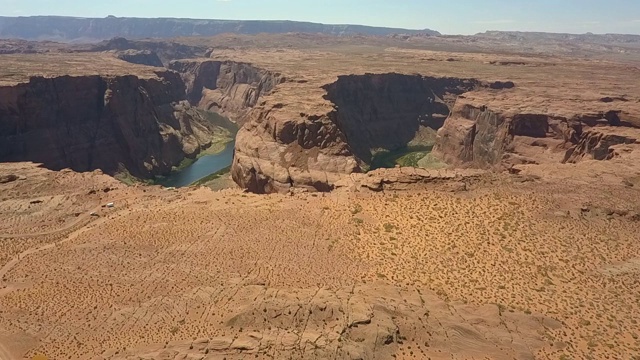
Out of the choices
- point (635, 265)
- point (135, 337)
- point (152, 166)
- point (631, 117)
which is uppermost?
point (631, 117)

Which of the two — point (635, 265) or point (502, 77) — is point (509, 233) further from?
point (502, 77)

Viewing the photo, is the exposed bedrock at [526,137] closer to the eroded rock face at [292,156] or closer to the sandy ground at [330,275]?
the sandy ground at [330,275]

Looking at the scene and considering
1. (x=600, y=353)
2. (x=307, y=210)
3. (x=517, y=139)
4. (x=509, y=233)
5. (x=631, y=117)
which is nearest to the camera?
(x=600, y=353)

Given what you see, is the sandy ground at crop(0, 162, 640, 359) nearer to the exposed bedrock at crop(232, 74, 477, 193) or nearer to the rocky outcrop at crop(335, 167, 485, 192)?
the rocky outcrop at crop(335, 167, 485, 192)

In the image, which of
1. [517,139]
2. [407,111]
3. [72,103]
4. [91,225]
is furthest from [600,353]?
[407,111]

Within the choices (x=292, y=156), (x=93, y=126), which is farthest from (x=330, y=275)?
(x=93, y=126)

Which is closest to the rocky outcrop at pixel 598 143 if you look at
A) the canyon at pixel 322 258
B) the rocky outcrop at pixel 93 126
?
the canyon at pixel 322 258
